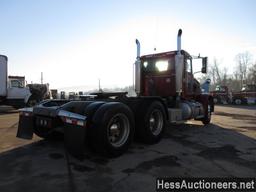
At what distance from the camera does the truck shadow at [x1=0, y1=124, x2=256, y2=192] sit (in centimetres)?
421

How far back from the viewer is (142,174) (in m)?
4.65

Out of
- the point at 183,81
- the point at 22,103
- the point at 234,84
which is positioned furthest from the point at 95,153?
the point at 234,84

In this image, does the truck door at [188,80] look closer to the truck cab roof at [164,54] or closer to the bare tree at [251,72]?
the truck cab roof at [164,54]

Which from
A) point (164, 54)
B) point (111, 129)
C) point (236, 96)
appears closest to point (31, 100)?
point (164, 54)

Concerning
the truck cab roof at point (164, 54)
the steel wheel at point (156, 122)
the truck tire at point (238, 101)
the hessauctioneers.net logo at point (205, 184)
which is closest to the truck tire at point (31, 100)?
the truck cab roof at point (164, 54)

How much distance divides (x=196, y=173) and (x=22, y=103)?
16.7 m

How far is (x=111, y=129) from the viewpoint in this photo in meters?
5.90

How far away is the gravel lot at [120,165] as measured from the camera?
4.21m

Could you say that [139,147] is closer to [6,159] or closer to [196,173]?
[196,173]

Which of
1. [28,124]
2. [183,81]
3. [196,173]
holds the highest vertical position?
[183,81]

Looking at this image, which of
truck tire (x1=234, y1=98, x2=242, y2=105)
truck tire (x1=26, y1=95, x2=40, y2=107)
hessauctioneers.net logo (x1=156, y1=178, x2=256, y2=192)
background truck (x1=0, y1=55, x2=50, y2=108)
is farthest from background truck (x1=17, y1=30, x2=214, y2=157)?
truck tire (x1=234, y1=98, x2=242, y2=105)

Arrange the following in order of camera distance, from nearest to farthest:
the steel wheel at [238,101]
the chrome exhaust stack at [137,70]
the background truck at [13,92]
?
the chrome exhaust stack at [137,70] → the background truck at [13,92] → the steel wheel at [238,101]

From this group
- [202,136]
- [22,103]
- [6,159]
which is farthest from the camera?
[22,103]

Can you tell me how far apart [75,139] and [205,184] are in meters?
2.55
